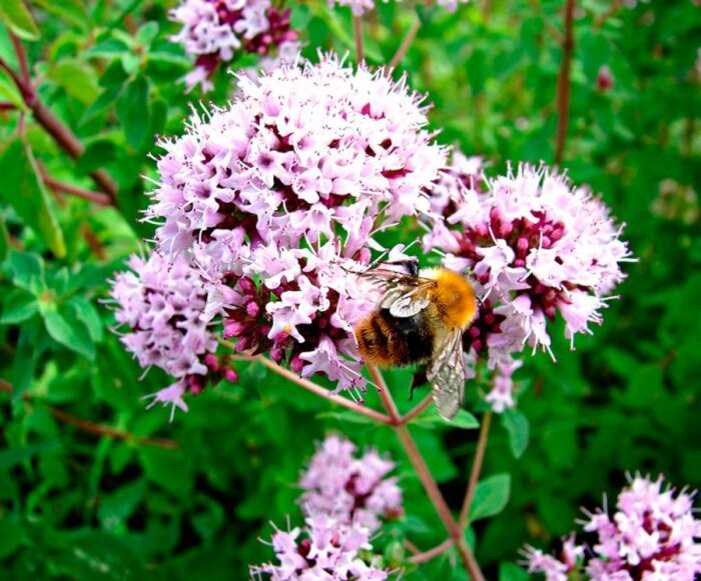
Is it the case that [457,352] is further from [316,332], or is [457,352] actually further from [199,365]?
[199,365]

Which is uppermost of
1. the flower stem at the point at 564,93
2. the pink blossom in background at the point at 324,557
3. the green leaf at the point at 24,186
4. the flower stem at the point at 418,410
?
the flower stem at the point at 564,93

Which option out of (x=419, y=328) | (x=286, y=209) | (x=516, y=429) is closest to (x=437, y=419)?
(x=516, y=429)

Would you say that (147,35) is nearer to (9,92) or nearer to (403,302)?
(9,92)

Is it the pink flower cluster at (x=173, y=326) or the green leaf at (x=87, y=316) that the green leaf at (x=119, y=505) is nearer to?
the green leaf at (x=87, y=316)

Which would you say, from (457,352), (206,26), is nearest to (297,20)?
(206,26)

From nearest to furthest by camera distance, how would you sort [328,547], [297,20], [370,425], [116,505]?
[328,547]
[370,425]
[297,20]
[116,505]

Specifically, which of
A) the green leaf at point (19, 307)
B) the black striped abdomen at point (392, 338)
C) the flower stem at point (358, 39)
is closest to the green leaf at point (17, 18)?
the green leaf at point (19, 307)

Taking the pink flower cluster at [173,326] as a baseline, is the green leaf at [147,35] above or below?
above
